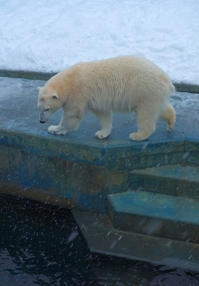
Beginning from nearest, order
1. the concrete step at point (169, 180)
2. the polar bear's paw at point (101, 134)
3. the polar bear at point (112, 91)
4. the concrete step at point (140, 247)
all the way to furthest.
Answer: the concrete step at point (140, 247) < the polar bear at point (112, 91) < the concrete step at point (169, 180) < the polar bear's paw at point (101, 134)

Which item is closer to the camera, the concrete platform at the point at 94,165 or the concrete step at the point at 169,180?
the concrete platform at the point at 94,165

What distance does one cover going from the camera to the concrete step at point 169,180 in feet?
13.7

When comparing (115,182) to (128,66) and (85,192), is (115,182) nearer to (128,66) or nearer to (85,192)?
(85,192)

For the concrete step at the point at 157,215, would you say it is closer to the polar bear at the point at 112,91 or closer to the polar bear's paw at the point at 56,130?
the polar bear at the point at 112,91

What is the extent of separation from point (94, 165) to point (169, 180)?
27.0 inches

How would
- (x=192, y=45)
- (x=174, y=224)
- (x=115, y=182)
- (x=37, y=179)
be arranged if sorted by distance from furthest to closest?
1. (x=192, y=45)
2. (x=37, y=179)
3. (x=115, y=182)
4. (x=174, y=224)

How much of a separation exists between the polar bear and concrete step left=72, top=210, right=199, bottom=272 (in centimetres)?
88

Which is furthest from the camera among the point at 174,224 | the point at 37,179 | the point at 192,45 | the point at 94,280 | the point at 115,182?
the point at 192,45

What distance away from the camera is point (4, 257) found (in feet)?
13.0

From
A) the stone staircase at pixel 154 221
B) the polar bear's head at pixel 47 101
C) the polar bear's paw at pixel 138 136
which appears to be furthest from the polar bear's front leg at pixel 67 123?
the stone staircase at pixel 154 221

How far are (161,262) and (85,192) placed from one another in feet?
3.39

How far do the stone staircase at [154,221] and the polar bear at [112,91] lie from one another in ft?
1.51

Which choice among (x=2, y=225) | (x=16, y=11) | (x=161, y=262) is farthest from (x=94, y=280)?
(x=16, y=11)

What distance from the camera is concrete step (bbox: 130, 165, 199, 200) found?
4.17 m
